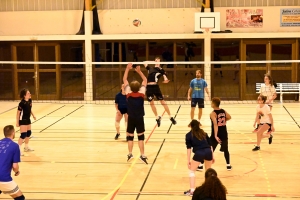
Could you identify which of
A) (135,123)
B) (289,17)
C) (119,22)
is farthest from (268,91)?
(119,22)

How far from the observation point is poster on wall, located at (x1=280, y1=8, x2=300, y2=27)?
81.3 ft

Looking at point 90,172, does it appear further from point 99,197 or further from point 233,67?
point 233,67

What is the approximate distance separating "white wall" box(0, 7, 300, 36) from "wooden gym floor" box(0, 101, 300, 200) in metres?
5.84

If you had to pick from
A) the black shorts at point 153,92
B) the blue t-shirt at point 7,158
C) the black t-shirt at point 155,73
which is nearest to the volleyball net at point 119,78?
the black t-shirt at point 155,73

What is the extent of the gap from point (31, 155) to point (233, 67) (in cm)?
1330

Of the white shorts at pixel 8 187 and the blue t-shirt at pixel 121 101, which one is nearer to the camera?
the white shorts at pixel 8 187

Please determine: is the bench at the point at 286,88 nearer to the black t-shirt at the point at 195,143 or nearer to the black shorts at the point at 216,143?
the black shorts at the point at 216,143

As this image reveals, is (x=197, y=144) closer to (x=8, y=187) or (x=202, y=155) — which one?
(x=202, y=155)

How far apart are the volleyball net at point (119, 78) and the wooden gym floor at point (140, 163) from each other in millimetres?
4673

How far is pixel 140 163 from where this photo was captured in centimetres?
1377

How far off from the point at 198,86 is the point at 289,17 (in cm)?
873

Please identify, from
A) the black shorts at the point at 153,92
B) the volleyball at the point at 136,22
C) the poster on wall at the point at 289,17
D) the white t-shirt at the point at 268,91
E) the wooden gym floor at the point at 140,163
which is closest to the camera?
the wooden gym floor at the point at 140,163

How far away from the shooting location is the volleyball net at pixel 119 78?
2536 centimetres

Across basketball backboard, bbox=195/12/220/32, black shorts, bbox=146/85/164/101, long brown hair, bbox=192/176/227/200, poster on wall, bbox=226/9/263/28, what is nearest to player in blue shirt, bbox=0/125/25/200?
long brown hair, bbox=192/176/227/200
